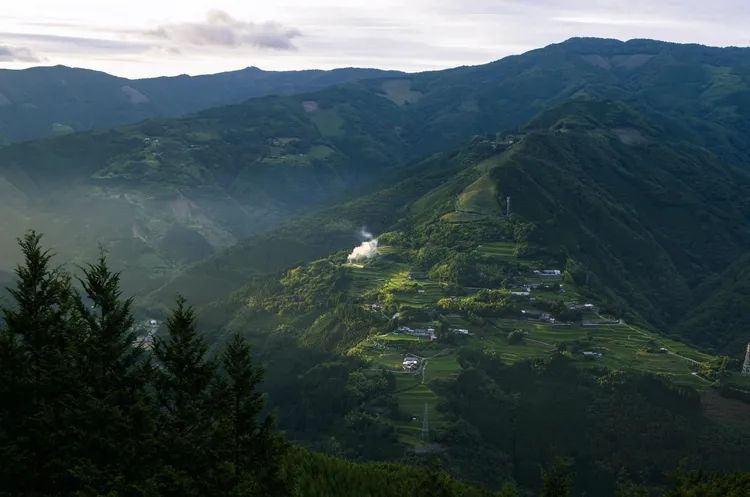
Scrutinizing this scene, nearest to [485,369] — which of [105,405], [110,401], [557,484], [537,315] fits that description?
[537,315]

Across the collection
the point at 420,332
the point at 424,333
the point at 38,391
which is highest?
the point at 38,391

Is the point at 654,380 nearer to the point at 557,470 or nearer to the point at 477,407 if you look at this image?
the point at 477,407

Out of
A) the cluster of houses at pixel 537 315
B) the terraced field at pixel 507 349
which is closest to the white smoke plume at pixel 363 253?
the terraced field at pixel 507 349

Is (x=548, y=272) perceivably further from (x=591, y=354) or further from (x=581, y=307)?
(x=591, y=354)

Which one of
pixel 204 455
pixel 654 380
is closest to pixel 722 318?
pixel 654 380

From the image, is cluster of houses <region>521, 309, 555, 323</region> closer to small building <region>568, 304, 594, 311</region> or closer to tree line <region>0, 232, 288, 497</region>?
small building <region>568, 304, 594, 311</region>

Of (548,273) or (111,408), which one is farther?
(548,273)

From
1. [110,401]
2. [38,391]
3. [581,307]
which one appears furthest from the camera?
[581,307]
